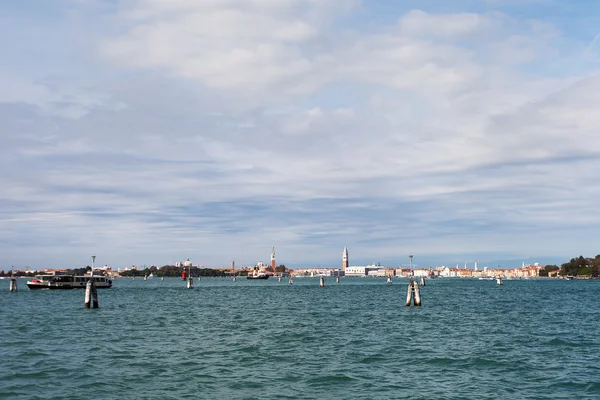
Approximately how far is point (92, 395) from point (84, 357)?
10499 millimetres

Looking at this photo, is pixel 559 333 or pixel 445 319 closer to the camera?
pixel 559 333

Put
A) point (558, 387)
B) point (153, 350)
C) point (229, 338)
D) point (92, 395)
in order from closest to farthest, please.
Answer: point (92, 395), point (558, 387), point (153, 350), point (229, 338)

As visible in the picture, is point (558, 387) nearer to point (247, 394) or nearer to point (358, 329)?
point (247, 394)

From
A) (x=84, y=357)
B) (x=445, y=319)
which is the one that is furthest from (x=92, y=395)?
(x=445, y=319)

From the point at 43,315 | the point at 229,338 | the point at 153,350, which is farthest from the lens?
the point at 43,315

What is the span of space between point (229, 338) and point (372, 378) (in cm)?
1783

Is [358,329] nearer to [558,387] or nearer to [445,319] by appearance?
[445,319]

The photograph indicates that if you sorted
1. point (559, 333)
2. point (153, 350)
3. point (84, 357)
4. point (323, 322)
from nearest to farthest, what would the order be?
point (84, 357), point (153, 350), point (559, 333), point (323, 322)

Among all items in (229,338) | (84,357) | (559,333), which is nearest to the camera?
(84,357)

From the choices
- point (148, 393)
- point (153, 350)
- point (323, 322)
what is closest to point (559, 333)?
point (323, 322)

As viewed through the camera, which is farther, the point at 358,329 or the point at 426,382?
the point at 358,329

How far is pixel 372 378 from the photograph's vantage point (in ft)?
95.5

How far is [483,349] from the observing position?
38.7 m

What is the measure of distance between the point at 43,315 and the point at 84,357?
3717cm
